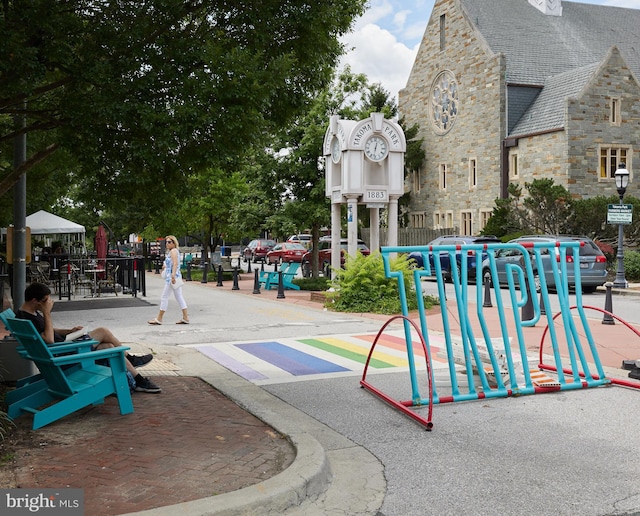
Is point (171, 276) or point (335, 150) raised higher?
point (335, 150)

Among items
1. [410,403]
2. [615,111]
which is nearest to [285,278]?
[410,403]

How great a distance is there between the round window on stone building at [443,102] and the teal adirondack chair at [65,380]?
129 feet

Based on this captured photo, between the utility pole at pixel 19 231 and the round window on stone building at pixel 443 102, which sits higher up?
the round window on stone building at pixel 443 102

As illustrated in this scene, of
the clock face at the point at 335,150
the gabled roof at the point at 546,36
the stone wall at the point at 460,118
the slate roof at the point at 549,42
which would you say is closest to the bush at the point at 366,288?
the clock face at the point at 335,150

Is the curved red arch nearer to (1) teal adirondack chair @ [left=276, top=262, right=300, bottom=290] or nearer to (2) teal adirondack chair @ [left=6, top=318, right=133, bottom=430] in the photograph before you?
(2) teal adirondack chair @ [left=6, top=318, right=133, bottom=430]

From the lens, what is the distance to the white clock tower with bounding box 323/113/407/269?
60.5 ft

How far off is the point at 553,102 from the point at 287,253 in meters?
17.7

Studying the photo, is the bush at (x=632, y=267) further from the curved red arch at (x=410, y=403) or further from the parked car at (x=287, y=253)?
the curved red arch at (x=410, y=403)

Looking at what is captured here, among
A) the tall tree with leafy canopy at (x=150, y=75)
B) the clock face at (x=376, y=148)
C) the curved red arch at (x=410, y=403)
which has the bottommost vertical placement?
the curved red arch at (x=410, y=403)

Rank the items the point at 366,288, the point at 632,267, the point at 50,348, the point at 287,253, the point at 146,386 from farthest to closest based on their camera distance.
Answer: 1. the point at 287,253
2. the point at 632,267
3. the point at 366,288
4. the point at 146,386
5. the point at 50,348

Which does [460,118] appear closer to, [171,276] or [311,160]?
[311,160]

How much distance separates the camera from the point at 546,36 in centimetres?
4262

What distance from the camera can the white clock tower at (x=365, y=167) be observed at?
726 inches

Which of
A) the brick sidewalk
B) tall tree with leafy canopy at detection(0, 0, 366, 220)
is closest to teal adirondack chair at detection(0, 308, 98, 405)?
the brick sidewalk
